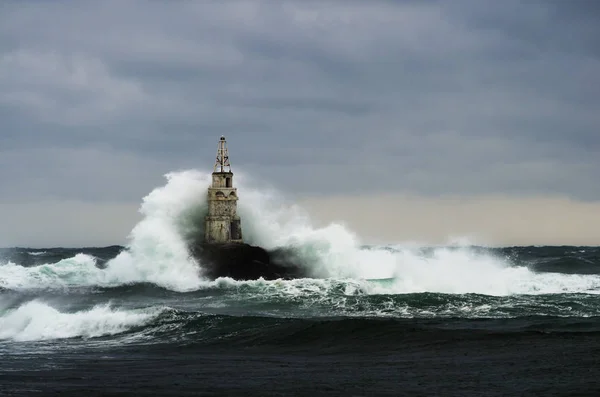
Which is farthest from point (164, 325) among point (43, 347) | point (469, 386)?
point (469, 386)

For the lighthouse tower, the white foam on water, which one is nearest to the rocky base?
the lighthouse tower

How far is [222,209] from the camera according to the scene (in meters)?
37.8

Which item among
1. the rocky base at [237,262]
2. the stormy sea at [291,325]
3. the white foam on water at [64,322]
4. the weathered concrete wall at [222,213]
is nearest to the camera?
the stormy sea at [291,325]

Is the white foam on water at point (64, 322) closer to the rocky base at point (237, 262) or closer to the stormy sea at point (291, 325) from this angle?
the stormy sea at point (291, 325)

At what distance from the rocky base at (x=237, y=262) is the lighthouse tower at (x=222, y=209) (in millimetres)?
392

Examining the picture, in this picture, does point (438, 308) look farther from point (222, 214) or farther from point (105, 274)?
point (105, 274)

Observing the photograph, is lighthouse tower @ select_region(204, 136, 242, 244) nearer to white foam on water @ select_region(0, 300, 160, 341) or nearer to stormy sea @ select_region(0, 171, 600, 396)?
stormy sea @ select_region(0, 171, 600, 396)

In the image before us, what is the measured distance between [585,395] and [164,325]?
42.1ft

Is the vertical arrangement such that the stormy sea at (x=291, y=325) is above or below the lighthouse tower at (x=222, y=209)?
below

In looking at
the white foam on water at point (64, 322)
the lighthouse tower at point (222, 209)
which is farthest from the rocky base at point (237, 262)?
the white foam on water at point (64, 322)

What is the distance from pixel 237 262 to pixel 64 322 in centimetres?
1375

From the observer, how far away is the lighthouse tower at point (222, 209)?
37.6 m

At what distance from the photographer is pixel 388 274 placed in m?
38.6

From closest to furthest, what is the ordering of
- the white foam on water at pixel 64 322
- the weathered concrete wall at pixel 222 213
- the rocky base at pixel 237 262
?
the white foam on water at pixel 64 322, the rocky base at pixel 237 262, the weathered concrete wall at pixel 222 213
